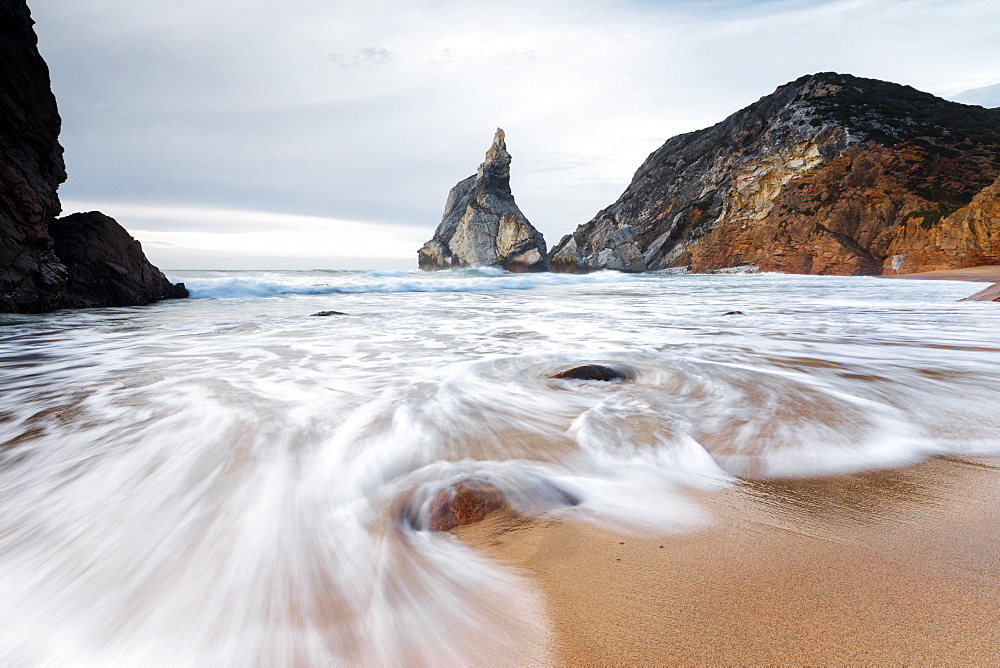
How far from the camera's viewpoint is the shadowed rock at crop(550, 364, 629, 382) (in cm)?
318

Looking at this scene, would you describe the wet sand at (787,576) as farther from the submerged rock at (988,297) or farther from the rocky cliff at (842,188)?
the rocky cliff at (842,188)

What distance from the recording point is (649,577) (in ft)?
3.66

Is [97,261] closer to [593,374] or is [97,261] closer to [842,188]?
[593,374]

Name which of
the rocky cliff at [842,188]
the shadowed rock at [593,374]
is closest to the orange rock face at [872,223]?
the rocky cliff at [842,188]

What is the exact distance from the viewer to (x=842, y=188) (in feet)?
96.4

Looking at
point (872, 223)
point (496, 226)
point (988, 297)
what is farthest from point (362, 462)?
point (496, 226)

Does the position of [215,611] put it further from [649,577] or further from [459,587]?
[649,577]

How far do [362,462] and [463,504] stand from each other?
2.40ft

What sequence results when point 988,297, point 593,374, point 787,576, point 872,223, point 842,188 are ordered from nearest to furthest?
point 787,576, point 593,374, point 988,297, point 872,223, point 842,188

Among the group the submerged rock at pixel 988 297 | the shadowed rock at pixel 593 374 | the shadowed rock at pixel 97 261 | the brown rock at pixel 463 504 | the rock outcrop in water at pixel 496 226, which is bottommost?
the submerged rock at pixel 988 297

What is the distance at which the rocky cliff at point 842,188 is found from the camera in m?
24.6

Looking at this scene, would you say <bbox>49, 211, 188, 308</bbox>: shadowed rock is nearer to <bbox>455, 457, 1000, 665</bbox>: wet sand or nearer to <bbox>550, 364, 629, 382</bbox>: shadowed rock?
<bbox>550, 364, 629, 382</bbox>: shadowed rock

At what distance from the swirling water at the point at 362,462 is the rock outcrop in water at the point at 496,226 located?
47.6 m

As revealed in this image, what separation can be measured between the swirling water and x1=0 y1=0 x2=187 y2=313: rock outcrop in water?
448cm
